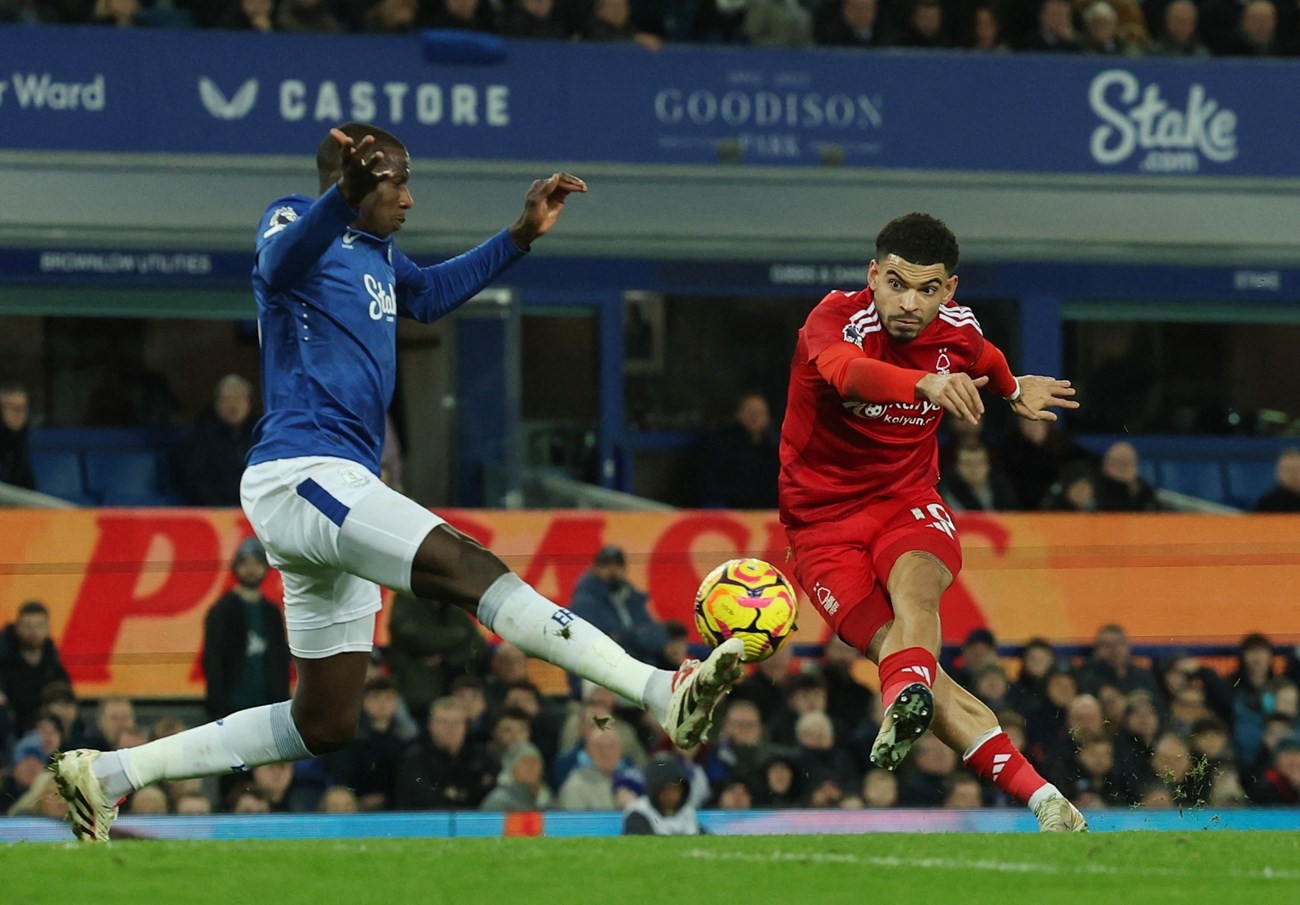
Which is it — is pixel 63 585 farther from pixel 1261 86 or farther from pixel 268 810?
pixel 1261 86

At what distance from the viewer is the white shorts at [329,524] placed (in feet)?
22.2

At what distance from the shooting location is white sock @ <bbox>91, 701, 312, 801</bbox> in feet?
24.8

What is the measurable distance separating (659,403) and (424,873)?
1054 centimetres

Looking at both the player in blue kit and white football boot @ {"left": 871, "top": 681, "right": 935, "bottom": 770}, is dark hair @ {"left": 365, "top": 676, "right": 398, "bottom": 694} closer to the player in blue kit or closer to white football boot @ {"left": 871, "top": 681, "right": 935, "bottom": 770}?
the player in blue kit

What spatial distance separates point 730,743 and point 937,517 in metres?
4.97

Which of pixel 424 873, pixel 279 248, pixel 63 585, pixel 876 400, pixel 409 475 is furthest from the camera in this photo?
pixel 409 475

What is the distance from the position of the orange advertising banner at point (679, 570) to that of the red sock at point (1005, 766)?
19.0ft

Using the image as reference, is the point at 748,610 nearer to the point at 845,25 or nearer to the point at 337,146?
the point at 337,146

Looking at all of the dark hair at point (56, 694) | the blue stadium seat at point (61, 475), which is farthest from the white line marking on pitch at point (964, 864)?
the blue stadium seat at point (61, 475)

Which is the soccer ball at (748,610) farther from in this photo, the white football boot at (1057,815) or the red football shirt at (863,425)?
the white football boot at (1057,815)

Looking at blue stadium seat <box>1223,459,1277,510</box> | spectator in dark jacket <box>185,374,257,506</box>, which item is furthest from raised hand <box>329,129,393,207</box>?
Answer: blue stadium seat <box>1223,459,1277,510</box>

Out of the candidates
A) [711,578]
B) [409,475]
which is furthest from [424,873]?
[409,475]

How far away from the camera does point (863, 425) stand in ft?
26.1

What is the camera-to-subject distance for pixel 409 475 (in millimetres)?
16109
